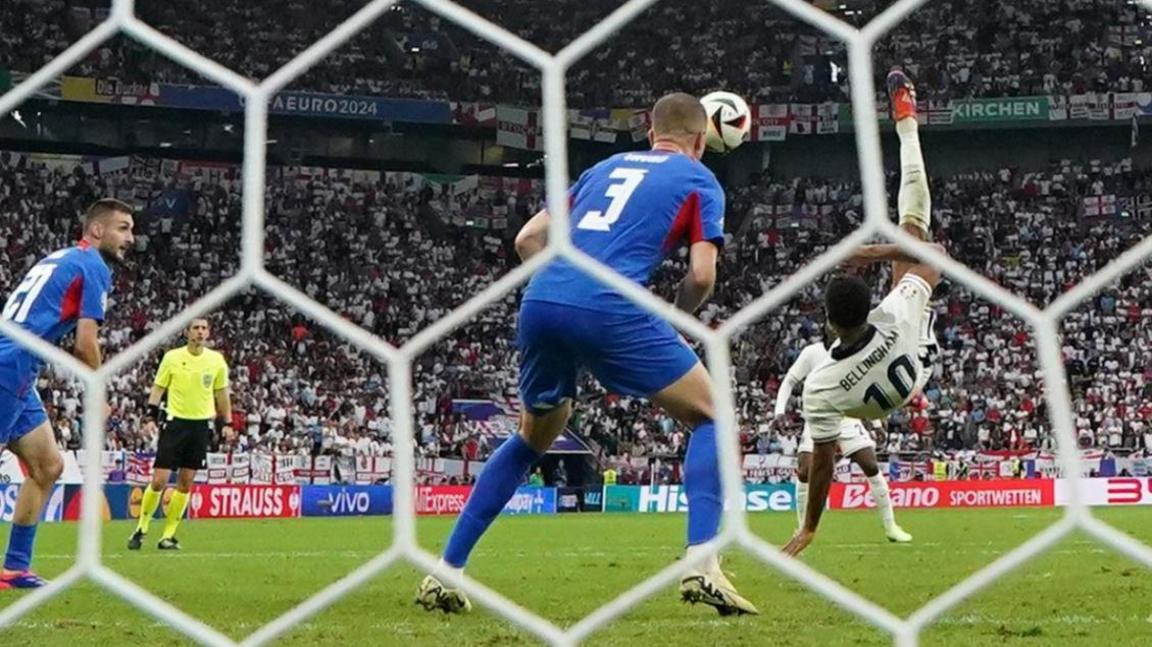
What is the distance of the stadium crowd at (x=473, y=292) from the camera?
17234mm

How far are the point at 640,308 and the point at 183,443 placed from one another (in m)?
5.41

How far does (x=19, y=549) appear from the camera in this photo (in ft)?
16.9

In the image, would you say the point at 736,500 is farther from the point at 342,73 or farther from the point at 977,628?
the point at 342,73

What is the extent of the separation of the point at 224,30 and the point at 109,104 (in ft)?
7.72

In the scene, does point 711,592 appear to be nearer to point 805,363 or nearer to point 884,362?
point 884,362

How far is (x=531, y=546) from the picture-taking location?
29.0 feet

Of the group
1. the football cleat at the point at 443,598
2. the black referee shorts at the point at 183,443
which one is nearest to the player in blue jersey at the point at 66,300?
the football cleat at the point at 443,598

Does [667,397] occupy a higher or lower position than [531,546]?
higher

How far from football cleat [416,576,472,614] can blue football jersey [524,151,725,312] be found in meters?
0.93

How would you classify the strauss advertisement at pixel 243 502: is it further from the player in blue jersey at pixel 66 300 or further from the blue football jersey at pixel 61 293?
the blue football jersey at pixel 61 293

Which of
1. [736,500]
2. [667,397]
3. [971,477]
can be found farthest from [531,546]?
[971,477]

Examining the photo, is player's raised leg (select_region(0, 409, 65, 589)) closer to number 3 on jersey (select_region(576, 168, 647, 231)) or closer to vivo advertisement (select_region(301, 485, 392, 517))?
number 3 on jersey (select_region(576, 168, 647, 231))

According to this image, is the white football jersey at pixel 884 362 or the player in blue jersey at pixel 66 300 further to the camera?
the white football jersey at pixel 884 362

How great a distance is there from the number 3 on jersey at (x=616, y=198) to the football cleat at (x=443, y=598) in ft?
3.62
